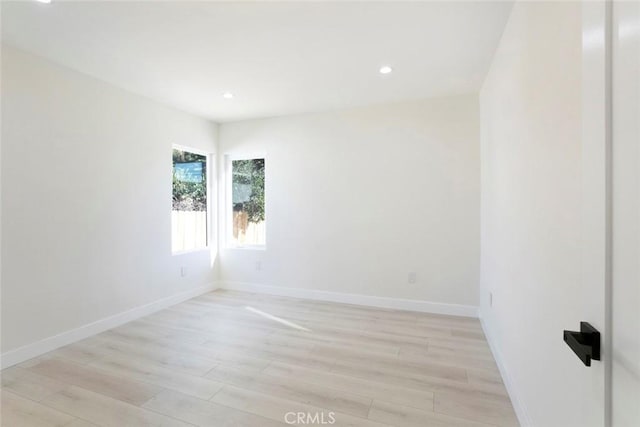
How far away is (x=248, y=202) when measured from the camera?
181 inches

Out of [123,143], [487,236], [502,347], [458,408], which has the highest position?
[123,143]

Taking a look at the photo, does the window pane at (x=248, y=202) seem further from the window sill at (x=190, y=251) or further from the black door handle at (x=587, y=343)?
the black door handle at (x=587, y=343)

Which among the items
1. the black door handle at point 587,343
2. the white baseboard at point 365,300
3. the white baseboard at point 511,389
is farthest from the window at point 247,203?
the black door handle at point 587,343

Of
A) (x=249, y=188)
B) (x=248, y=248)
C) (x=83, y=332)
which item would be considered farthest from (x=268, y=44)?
(x=83, y=332)

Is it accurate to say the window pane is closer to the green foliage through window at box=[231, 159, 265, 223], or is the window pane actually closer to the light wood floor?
the green foliage through window at box=[231, 159, 265, 223]

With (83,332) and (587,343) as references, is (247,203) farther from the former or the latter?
(587,343)

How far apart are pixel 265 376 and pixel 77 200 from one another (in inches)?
96.8

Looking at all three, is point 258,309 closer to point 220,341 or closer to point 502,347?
point 220,341

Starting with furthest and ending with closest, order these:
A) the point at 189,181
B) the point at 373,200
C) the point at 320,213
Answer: the point at 189,181 < the point at 320,213 < the point at 373,200

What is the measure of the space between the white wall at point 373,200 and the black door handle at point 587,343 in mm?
2947

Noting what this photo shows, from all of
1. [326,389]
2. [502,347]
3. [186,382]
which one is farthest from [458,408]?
[186,382]

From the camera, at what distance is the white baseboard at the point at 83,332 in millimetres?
2365

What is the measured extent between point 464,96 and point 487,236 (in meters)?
1.69

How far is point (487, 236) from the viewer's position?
2871mm
